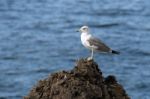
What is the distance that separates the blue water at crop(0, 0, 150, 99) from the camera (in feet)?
92.4

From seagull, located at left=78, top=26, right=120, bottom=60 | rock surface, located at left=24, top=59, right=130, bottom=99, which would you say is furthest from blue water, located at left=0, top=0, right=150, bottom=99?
rock surface, located at left=24, top=59, right=130, bottom=99

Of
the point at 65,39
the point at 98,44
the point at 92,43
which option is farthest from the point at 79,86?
the point at 65,39

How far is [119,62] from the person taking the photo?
98.5 feet

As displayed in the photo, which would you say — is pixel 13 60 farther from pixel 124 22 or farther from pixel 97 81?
pixel 97 81

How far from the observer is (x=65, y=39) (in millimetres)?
33344

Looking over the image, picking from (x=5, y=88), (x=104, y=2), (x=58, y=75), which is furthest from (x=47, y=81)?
(x=104, y=2)

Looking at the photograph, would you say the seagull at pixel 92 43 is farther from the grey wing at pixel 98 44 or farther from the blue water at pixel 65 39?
the blue water at pixel 65 39

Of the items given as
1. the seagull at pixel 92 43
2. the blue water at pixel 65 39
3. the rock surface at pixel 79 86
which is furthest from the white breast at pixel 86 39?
the blue water at pixel 65 39

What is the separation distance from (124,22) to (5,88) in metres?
11.9

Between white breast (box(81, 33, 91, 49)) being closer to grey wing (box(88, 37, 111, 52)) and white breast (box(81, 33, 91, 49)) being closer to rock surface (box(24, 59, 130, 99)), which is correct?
grey wing (box(88, 37, 111, 52))

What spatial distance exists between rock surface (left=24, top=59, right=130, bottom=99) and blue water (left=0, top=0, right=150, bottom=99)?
13.4 metres

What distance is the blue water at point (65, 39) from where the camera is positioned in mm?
28172

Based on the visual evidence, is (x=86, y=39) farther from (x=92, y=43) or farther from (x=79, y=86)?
(x=79, y=86)

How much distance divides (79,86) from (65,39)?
22401 mm
